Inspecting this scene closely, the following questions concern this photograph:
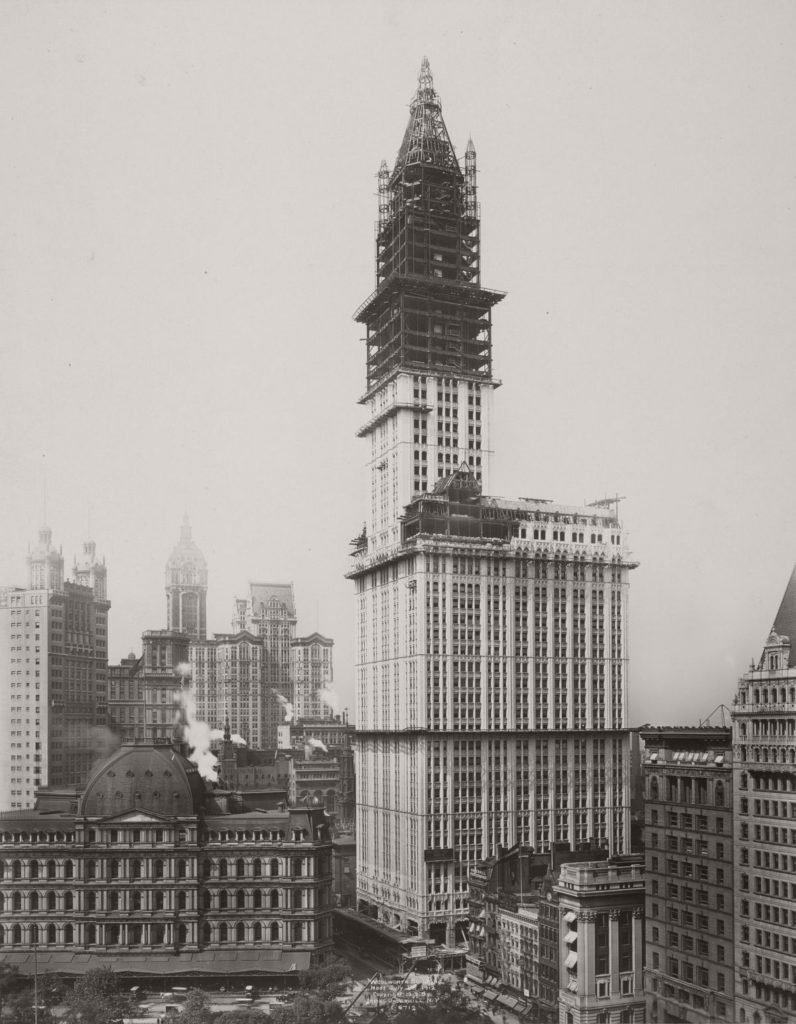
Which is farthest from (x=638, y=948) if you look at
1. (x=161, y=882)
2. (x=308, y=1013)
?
(x=161, y=882)

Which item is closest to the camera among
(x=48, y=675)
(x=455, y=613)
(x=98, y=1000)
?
(x=98, y=1000)

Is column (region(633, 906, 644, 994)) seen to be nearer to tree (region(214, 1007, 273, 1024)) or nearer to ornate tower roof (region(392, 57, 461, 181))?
tree (region(214, 1007, 273, 1024))

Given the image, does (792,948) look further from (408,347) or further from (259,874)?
(408,347)

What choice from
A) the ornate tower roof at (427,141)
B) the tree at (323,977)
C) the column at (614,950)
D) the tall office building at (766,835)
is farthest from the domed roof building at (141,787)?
the ornate tower roof at (427,141)

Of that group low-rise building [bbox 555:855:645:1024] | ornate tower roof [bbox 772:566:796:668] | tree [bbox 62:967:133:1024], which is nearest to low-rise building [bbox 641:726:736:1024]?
low-rise building [bbox 555:855:645:1024]

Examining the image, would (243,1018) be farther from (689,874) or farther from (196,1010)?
(689,874)

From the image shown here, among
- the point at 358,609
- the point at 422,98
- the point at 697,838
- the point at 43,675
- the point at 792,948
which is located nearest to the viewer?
the point at 792,948

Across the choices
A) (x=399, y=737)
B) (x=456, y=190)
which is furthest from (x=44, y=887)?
(x=456, y=190)
